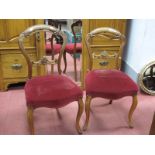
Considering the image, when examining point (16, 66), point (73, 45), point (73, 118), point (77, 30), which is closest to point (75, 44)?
point (73, 45)

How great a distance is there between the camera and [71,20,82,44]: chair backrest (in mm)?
2281

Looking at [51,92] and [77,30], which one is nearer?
[51,92]

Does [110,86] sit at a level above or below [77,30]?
below

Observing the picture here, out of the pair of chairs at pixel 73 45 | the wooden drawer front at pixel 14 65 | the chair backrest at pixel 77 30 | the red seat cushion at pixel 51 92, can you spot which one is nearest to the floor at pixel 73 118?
the wooden drawer front at pixel 14 65

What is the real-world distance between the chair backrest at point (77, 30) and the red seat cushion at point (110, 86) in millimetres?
762

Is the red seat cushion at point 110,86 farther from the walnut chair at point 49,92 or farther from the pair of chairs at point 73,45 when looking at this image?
Answer: the pair of chairs at point 73,45

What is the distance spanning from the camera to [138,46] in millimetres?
2443

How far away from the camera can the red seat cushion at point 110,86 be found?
1.63 meters

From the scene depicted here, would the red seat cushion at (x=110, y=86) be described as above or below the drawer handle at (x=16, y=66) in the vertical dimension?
above

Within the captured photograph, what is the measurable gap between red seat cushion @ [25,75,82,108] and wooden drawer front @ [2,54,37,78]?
0.72 meters

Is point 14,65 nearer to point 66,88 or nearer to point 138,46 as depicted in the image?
point 66,88

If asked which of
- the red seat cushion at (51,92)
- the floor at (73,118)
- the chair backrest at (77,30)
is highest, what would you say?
the chair backrest at (77,30)

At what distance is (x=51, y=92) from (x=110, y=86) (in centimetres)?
48

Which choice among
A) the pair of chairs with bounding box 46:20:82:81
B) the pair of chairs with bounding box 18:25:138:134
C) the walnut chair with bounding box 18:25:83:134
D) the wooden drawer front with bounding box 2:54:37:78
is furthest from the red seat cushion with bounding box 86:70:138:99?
the wooden drawer front with bounding box 2:54:37:78
